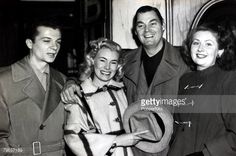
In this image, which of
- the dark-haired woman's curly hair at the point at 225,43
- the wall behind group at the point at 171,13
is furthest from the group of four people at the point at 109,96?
the wall behind group at the point at 171,13

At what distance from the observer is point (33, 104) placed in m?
1.54

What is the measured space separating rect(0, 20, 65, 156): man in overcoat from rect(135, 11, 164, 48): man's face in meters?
0.42

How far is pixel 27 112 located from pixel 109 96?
38cm

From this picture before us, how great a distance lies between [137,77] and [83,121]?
0.41m

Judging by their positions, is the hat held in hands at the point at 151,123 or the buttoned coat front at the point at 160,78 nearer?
the hat held in hands at the point at 151,123

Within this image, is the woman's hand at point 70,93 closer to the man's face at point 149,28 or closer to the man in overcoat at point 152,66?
the man in overcoat at point 152,66

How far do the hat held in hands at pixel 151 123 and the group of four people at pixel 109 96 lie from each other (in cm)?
3

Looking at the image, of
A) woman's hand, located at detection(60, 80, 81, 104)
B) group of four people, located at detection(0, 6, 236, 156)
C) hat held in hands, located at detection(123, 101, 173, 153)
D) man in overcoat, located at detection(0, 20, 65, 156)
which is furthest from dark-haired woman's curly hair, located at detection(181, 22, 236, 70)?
man in overcoat, located at detection(0, 20, 65, 156)

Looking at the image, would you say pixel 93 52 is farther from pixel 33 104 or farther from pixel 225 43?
pixel 225 43

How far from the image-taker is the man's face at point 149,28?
1672 mm

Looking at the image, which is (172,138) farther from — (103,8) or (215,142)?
(103,8)

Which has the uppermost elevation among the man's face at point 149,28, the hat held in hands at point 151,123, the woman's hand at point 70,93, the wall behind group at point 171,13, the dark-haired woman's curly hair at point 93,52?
the wall behind group at point 171,13

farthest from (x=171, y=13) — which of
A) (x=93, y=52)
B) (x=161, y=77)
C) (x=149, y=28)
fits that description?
(x=93, y=52)

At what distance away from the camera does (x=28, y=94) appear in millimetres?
1524
